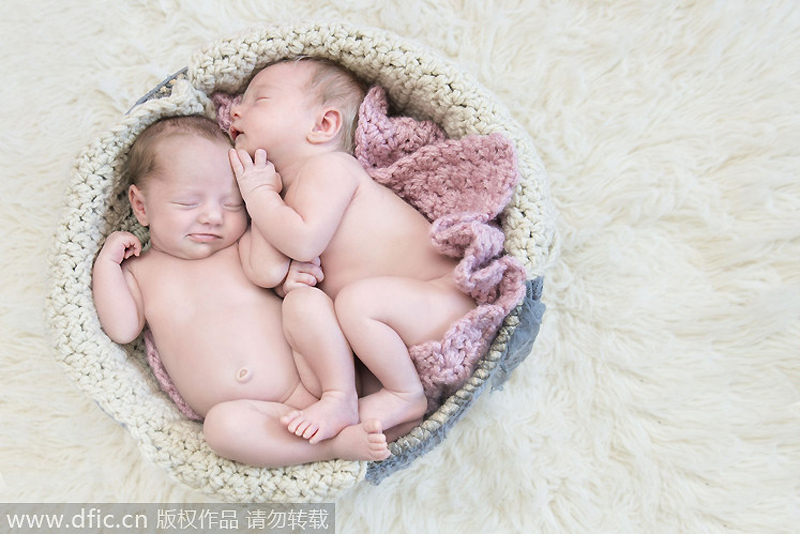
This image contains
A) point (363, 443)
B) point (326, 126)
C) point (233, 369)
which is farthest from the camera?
point (326, 126)

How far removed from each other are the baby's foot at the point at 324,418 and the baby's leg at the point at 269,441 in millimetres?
20

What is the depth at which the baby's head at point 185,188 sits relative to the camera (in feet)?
4.36

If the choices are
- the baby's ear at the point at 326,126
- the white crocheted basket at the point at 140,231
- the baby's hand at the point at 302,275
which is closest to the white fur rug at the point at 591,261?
the white crocheted basket at the point at 140,231

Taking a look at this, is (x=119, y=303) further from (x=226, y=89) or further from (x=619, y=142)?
(x=619, y=142)

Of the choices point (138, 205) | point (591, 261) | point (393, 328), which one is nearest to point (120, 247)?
point (138, 205)

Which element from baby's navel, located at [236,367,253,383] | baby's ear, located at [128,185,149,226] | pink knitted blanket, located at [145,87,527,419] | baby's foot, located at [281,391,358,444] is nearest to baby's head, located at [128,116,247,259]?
baby's ear, located at [128,185,149,226]

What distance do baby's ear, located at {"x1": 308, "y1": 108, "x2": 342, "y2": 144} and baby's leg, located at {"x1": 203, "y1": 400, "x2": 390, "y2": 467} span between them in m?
0.51

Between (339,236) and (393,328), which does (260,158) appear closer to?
(339,236)

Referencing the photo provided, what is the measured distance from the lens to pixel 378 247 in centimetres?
136

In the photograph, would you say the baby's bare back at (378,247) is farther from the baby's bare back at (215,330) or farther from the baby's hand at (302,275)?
the baby's bare back at (215,330)

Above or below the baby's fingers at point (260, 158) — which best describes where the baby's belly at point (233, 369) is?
below

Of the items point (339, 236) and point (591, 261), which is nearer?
point (339, 236)

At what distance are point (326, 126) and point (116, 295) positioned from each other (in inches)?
19.6

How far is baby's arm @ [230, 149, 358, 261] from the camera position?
131 centimetres
